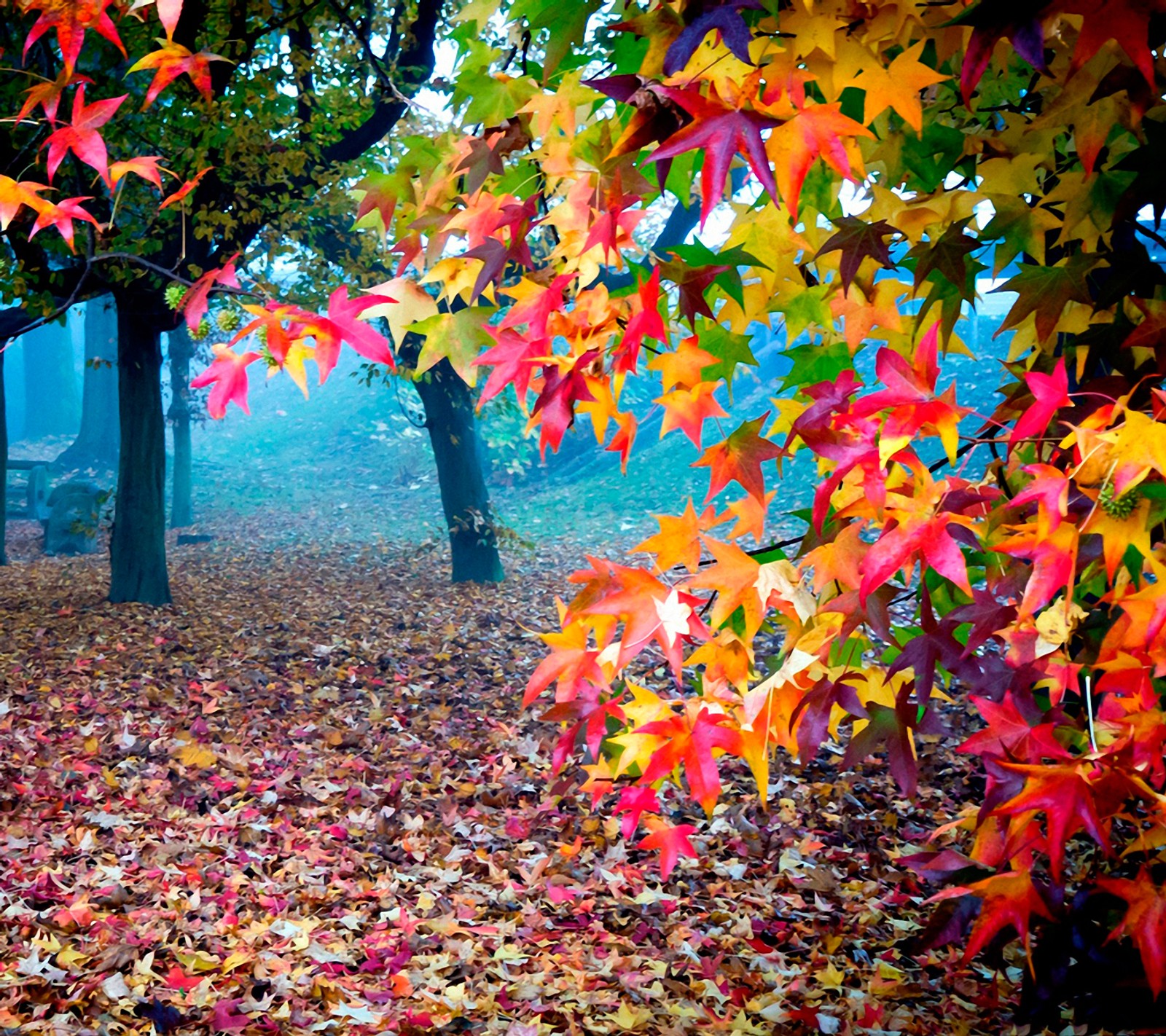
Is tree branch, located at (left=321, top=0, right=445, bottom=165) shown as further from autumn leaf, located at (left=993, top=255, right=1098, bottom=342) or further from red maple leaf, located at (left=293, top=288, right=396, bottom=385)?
autumn leaf, located at (left=993, top=255, right=1098, bottom=342)

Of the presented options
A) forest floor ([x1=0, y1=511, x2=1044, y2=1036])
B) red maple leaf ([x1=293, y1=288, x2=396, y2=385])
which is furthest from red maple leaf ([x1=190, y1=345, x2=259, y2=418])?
forest floor ([x1=0, y1=511, x2=1044, y2=1036])

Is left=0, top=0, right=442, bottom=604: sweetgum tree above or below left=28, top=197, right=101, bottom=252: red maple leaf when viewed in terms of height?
above

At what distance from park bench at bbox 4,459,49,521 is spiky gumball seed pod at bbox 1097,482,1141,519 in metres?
18.2

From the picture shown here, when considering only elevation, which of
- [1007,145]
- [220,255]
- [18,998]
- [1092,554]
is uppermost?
[220,255]

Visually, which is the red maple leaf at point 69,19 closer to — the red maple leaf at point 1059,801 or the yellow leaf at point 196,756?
the red maple leaf at point 1059,801

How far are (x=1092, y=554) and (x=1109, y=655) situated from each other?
0.65 ft

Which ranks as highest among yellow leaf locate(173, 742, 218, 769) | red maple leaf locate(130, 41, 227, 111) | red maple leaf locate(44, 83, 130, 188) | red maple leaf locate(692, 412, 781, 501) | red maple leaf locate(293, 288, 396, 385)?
red maple leaf locate(130, 41, 227, 111)

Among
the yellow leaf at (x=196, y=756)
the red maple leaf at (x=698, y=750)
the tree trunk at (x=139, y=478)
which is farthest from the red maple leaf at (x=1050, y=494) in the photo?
the tree trunk at (x=139, y=478)

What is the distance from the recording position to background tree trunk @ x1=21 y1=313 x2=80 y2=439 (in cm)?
2405

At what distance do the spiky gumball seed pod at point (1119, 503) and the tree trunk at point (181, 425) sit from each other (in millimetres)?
16279

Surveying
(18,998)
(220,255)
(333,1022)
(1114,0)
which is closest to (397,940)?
(333,1022)

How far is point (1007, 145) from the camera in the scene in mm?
1714

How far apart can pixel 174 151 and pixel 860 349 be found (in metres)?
7.24

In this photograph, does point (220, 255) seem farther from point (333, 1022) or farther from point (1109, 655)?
point (1109, 655)
